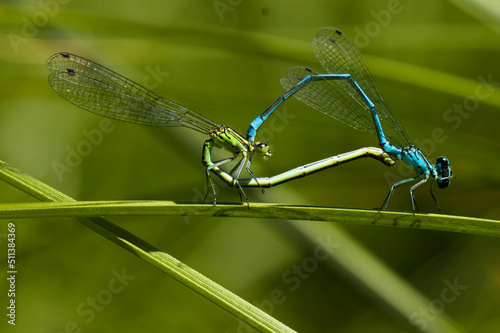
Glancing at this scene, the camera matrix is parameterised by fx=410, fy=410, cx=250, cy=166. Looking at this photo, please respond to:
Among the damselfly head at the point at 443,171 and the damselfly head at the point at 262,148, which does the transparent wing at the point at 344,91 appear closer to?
the damselfly head at the point at 443,171

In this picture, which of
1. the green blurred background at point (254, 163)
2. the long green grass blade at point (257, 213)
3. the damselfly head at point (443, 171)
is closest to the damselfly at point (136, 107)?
the damselfly head at point (443, 171)

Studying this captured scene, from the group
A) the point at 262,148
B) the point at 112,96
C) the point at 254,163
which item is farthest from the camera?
the point at 254,163

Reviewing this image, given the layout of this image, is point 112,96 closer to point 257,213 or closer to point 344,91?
point 257,213

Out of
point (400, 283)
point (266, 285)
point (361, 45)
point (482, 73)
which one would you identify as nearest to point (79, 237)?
point (266, 285)

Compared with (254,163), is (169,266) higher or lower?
lower

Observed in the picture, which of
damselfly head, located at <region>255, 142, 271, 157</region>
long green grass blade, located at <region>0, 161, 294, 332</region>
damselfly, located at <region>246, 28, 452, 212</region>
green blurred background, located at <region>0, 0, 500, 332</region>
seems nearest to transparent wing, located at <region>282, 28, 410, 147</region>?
damselfly, located at <region>246, 28, 452, 212</region>

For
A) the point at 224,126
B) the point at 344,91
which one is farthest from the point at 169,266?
the point at 344,91

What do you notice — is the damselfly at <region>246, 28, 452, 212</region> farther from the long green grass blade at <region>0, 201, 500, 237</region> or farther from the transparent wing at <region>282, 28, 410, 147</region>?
the long green grass blade at <region>0, 201, 500, 237</region>
